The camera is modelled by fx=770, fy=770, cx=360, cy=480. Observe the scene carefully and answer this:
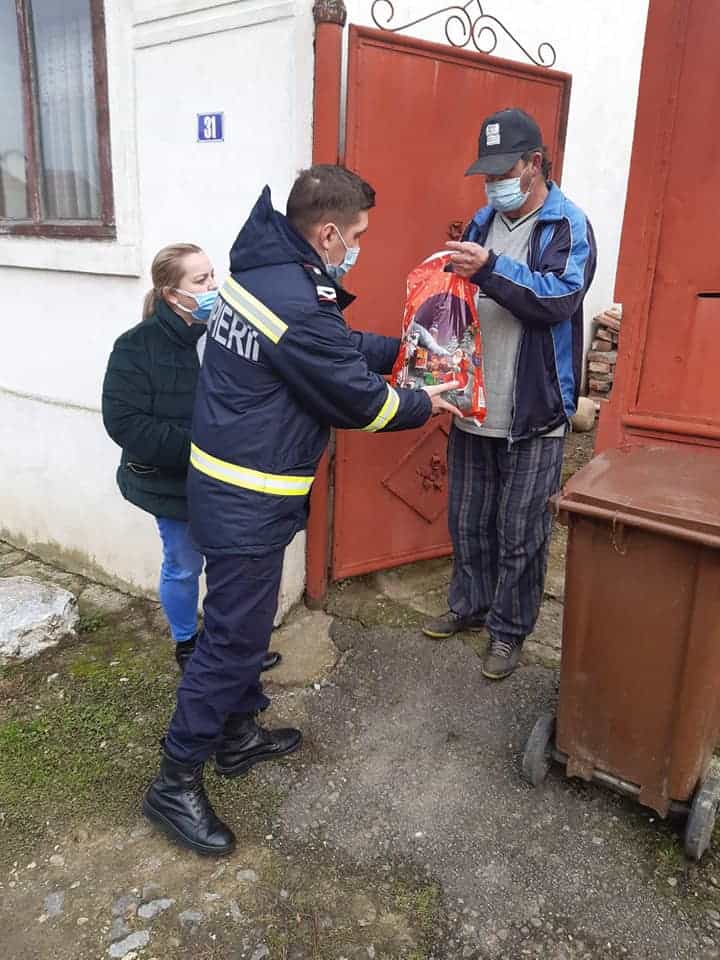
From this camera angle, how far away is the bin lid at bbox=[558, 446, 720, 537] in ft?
6.96

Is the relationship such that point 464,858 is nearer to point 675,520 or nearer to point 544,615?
point 675,520

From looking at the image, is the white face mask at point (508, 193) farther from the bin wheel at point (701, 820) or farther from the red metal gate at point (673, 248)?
the bin wheel at point (701, 820)

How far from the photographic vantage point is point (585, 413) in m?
6.93

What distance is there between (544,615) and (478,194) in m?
2.11

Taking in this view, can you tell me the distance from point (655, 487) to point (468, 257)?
1028 millimetres

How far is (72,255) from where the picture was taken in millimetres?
4059

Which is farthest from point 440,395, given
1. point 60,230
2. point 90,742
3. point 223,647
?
point 60,230

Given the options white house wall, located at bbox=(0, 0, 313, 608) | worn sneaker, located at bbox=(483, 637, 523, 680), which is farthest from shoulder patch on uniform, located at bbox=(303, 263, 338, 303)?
worn sneaker, located at bbox=(483, 637, 523, 680)

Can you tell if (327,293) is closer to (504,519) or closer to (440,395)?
(440,395)

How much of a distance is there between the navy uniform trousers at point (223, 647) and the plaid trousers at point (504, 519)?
1.15 m

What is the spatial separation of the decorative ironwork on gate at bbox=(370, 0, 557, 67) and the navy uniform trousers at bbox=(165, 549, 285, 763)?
2411 millimetres

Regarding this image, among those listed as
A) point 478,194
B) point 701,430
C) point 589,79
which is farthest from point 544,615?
point 589,79

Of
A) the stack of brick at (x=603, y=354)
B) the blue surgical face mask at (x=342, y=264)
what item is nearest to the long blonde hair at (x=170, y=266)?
the blue surgical face mask at (x=342, y=264)

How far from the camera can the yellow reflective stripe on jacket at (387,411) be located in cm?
239
